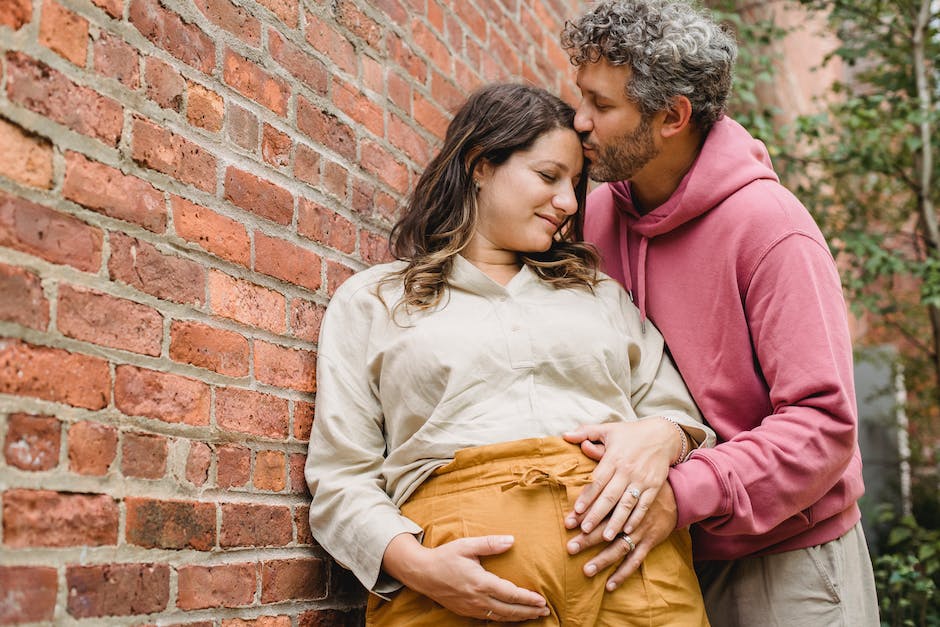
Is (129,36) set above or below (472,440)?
above

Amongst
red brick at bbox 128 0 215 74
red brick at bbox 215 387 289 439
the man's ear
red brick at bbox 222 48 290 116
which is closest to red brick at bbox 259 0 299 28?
red brick at bbox 222 48 290 116

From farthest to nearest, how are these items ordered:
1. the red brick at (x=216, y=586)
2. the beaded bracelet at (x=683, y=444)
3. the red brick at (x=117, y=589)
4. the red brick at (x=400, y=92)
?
1. the red brick at (x=400, y=92)
2. the beaded bracelet at (x=683, y=444)
3. the red brick at (x=216, y=586)
4. the red brick at (x=117, y=589)

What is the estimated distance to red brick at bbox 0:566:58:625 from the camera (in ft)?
4.13

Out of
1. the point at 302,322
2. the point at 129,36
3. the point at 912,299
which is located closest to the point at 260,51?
the point at 129,36

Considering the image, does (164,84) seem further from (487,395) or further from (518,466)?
(518,466)

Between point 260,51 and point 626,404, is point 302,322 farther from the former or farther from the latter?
point 626,404

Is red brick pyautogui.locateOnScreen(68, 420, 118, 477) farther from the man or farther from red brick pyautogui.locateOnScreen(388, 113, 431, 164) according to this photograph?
red brick pyautogui.locateOnScreen(388, 113, 431, 164)

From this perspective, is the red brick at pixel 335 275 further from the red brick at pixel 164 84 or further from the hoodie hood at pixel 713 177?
the hoodie hood at pixel 713 177

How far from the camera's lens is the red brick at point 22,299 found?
1302 millimetres

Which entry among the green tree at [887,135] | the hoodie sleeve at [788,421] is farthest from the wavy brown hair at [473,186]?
the green tree at [887,135]

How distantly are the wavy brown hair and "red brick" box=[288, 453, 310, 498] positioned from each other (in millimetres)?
515

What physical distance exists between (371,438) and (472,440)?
24cm

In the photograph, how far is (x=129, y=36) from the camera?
1580mm

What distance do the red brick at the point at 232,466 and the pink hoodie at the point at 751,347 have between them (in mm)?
836
